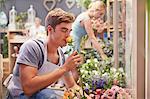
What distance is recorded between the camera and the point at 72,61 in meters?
2.52

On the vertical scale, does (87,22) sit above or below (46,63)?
above

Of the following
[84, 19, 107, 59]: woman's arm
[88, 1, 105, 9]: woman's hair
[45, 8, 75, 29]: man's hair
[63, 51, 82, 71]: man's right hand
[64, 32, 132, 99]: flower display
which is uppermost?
[88, 1, 105, 9]: woman's hair

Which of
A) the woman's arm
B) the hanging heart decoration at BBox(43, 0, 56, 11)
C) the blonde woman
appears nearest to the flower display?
the woman's arm

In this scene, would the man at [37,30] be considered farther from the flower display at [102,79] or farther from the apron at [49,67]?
the flower display at [102,79]

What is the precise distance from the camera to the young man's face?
8.19 feet

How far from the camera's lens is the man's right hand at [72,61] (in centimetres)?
252

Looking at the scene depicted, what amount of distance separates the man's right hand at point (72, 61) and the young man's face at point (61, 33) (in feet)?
0.31

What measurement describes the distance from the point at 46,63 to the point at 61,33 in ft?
0.70

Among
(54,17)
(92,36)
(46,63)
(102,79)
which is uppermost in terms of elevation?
(54,17)

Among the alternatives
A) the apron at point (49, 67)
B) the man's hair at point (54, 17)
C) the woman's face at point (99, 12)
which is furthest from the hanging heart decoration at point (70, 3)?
the apron at point (49, 67)

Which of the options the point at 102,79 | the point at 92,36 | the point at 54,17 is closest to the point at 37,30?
the point at 54,17

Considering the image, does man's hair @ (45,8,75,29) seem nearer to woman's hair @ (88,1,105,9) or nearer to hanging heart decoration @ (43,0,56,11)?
hanging heart decoration @ (43,0,56,11)

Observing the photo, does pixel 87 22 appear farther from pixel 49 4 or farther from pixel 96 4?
pixel 49 4

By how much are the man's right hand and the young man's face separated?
0.31 feet
